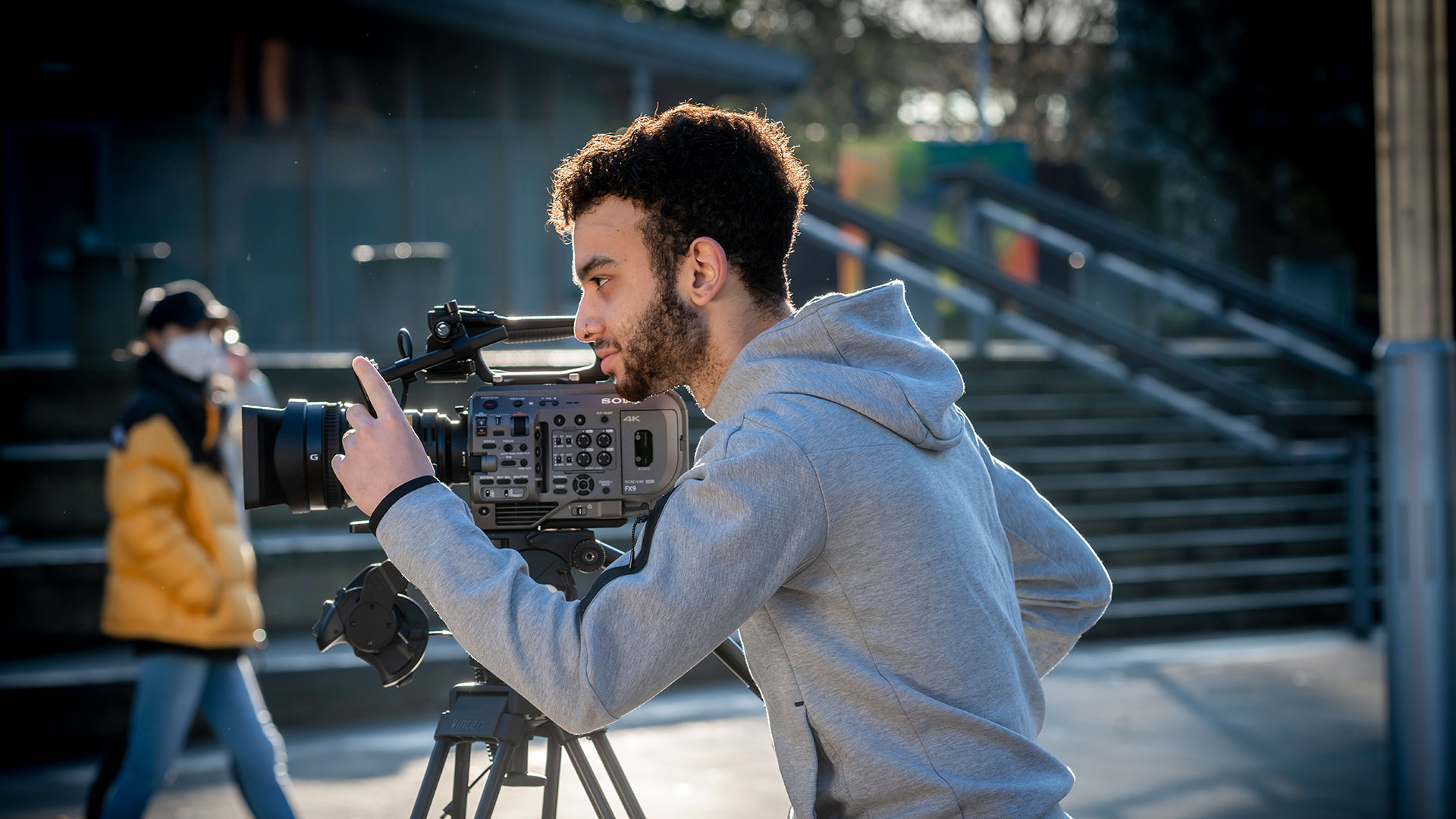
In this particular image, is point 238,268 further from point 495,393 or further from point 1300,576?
point 495,393

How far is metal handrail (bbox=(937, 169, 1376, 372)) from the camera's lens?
1115 cm

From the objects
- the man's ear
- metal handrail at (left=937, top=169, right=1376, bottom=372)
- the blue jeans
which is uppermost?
metal handrail at (left=937, top=169, right=1376, bottom=372)

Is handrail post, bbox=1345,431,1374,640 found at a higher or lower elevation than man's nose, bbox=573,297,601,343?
lower

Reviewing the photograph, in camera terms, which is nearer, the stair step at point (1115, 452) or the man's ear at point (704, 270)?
the man's ear at point (704, 270)

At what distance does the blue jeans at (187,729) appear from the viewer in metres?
4.16

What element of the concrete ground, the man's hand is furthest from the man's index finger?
the concrete ground

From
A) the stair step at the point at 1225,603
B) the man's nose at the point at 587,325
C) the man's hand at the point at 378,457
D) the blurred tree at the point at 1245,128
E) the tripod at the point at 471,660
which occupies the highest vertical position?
the blurred tree at the point at 1245,128

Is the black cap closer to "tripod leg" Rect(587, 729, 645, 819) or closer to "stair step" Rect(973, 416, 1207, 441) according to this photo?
"tripod leg" Rect(587, 729, 645, 819)

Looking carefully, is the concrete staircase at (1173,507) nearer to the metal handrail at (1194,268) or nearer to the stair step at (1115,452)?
the stair step at (1115,452)

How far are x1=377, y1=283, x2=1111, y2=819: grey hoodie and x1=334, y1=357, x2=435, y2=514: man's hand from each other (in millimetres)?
55

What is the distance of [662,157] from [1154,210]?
69.5 ft

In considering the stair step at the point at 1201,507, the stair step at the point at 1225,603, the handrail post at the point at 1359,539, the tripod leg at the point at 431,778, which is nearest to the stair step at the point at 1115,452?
the stair step at the point at 1201,507

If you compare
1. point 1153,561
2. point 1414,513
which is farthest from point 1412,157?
point 1153,561

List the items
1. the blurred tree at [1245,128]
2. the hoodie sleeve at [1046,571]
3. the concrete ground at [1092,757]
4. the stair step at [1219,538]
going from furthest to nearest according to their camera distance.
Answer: the blurred tree at [1245,128], the stair step at [1219,538], the concrete ground at [1092,757], the hoodie sleeve at [1046,571]
